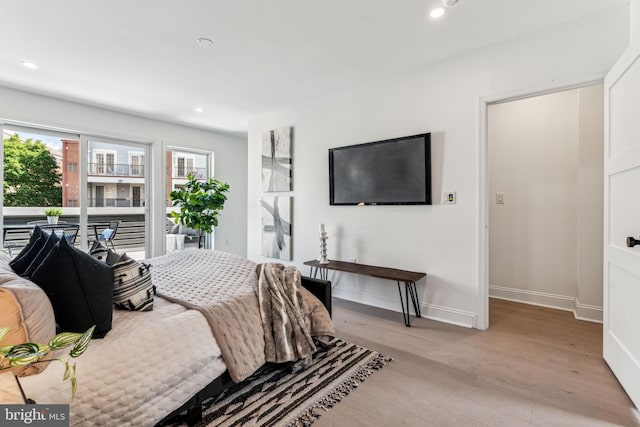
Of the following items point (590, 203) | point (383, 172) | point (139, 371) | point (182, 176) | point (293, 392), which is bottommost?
point (293, 392)

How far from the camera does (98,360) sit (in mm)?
1241

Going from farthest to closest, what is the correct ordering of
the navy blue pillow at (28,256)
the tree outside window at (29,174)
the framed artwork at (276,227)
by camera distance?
the framed artwork at (276,227) < the tree outside window at (29,174) < the navy blue pillow at (28,256)

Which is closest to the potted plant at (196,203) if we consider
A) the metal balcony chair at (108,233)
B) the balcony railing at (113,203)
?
the balcony railing at (113,203)

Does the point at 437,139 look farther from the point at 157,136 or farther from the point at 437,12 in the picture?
the point at 157,136

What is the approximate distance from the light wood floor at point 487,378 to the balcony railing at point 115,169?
A: 401 centimetres

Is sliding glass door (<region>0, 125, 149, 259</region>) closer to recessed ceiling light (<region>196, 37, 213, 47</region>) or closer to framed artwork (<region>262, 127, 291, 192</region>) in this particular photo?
framed artwork (<region>262, 127, 291, 192</region>)

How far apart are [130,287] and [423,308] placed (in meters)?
2.60

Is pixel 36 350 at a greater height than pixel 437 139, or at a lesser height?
lesser

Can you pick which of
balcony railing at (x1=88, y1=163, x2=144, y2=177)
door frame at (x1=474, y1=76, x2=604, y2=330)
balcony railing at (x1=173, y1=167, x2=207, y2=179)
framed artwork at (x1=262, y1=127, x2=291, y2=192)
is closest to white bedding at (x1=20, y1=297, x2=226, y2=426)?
door frame at (x1=474, y1=76, x2=604, y2=330)

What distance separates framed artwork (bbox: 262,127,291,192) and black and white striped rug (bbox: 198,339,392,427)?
2641mm

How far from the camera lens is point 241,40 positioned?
2570 mm

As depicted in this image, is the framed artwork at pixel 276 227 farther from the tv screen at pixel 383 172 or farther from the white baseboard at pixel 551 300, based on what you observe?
the white baseboard at pixel 551 300

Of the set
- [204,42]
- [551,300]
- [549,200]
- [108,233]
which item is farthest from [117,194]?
[551,300]

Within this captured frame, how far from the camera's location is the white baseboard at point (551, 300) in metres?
2.86
